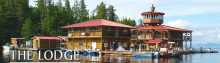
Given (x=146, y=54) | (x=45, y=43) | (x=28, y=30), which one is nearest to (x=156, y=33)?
(x=146, y=54)

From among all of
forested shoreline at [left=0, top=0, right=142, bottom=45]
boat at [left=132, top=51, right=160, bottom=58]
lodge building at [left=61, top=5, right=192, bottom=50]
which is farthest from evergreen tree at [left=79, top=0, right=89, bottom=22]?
boat at [left=132, top=51, right=160, bottom=58]

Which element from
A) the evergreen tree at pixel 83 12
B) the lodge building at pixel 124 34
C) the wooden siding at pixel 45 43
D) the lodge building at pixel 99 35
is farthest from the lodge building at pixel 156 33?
the evergreen tree at pixel 83 12

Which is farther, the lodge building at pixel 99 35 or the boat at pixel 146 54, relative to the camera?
the lodge building at pixel 99 35

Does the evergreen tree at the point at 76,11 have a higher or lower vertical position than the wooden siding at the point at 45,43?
higher

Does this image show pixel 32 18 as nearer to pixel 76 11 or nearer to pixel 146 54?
pixel 76 11

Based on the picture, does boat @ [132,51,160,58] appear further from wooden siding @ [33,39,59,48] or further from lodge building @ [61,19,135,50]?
wooden siding @ [33,39,59,48]

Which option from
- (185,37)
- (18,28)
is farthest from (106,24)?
(18,28)

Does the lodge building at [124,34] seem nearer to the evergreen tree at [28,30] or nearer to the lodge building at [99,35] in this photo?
the lodge building at [99,35]

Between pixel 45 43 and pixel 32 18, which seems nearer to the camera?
pixel 45 43

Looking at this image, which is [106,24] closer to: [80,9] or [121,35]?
[121,35]

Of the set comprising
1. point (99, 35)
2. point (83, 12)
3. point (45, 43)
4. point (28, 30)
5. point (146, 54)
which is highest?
point (83, 12)

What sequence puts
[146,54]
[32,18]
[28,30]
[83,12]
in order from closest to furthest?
1. [146,54]
2. [28,30]
3. [32,18]
4. [83,12]

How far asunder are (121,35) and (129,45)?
181 inches

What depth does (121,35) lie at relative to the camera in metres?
58.7
